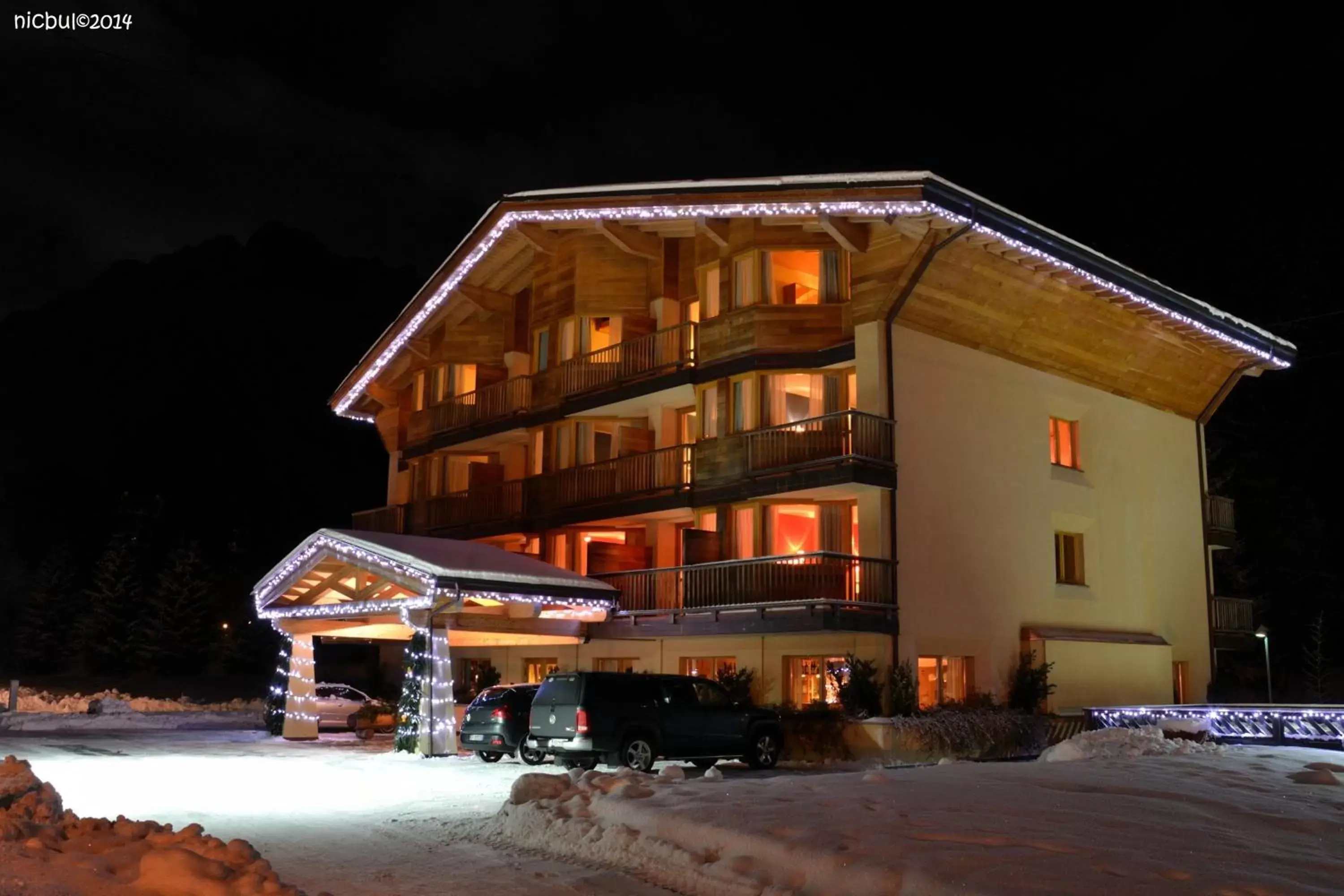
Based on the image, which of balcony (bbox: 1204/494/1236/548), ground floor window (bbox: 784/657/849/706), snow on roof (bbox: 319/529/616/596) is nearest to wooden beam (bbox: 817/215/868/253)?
ground floor window (bbox: 784/657/849/706)

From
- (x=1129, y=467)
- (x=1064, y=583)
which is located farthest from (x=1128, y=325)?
(x=1064, y=583)

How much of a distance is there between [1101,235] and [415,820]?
56.7 m

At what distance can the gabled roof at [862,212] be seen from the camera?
22984mm

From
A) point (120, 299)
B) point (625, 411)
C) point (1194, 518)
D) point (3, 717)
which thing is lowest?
point (3, 717)

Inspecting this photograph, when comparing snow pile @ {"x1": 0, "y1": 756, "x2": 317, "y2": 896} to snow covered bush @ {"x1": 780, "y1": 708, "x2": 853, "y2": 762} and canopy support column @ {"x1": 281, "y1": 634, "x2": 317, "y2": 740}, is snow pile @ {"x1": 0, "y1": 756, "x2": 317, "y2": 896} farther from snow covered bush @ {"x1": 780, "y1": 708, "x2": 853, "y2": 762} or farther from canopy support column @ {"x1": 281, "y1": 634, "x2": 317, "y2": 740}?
canopy support column @ {"x1": 281, "y1": 634, "x2": 317, "y2": 740}

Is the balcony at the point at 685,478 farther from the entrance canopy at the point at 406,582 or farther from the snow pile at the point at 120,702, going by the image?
the snow pile at the point at 120,702

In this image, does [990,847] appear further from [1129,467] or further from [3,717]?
[3,717]

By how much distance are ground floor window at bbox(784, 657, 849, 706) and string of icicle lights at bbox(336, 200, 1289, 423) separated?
8899mm

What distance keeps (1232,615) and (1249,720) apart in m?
11.0

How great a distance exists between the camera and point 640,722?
62.7ft

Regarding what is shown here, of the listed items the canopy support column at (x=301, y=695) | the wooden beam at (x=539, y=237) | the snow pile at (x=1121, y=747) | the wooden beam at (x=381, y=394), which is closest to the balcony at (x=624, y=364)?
the wooden beam at (x=539, y=237)

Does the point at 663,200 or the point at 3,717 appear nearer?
the point at 663,200

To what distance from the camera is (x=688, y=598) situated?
998 inches

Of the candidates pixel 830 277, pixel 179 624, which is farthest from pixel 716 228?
pixel 179 624
